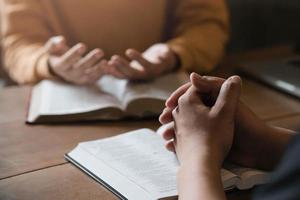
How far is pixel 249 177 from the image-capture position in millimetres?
923

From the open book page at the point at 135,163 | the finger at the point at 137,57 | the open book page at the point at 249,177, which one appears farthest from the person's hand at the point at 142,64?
the open book page at the point at 249,177

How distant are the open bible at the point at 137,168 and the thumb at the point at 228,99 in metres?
0.10

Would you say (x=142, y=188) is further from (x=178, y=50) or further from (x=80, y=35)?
(x=80, y=35)

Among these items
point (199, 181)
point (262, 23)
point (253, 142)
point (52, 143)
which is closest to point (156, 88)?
point (52, 143)

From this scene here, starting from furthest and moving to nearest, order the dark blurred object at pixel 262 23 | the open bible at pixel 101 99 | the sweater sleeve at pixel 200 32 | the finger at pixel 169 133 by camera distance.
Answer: the dark blurred object at pixel 262 23, the sweater sleeve at pixel 200 32, the open bible at pixel 101 99, the finger at pixel 169 133

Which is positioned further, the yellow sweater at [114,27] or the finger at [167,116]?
the yellow sweater at [114,27]

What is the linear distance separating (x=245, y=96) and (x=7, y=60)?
68cm

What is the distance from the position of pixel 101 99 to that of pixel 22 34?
0.42 meters

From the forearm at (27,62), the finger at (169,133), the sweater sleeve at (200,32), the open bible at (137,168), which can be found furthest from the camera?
the sweater sleeve at (200,32)

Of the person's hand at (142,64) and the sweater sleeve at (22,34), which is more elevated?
the sweater sleeve at (22,34)

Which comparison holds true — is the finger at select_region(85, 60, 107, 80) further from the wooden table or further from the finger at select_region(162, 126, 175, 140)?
the finger at select_region(162, 126, 175, 140)

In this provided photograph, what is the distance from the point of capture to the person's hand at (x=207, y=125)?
2.92 feet

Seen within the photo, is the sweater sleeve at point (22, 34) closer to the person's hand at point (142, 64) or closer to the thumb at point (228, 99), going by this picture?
the person's hand at point (142, 64)

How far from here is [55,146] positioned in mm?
1110
